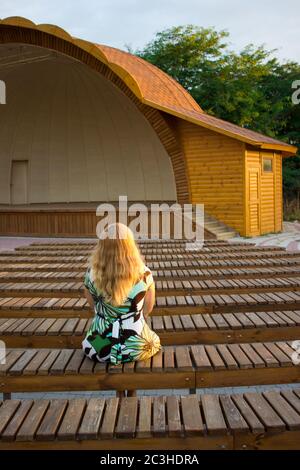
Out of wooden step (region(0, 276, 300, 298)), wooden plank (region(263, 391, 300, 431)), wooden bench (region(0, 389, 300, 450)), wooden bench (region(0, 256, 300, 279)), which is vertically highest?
wooden bench (region(0, 256, 300, 279))

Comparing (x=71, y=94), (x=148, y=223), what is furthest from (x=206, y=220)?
(x=71, y=94)

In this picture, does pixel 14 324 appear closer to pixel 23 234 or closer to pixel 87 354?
pixel 87 354

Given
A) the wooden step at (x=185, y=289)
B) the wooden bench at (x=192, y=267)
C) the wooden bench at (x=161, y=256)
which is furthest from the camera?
the wooden bench at (x=161, y=256)

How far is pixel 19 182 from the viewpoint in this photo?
23109mm

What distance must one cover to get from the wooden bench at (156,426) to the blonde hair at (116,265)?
89cm

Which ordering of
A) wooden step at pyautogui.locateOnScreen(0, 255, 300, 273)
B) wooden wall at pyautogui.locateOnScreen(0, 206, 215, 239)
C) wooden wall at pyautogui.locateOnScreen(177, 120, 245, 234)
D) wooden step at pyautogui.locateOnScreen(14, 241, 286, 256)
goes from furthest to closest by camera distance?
wooden wall at pyautogui.locateOnScreen(0, 206, 215, 239)
wooden wall at pyautogui.locateOnScreen(177, 120, 245, 234)
wooden step at pyautogui.locateOnScreen(14, 241, 286, 256)
wooden step at pyautogui.locateOnScreen(0, 255, 300, 273)

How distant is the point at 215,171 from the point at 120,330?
14111 mm

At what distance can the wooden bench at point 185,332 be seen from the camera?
4754mm

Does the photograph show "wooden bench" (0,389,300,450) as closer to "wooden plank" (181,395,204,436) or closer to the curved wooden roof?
"wooden plank" (181,395,204,436)

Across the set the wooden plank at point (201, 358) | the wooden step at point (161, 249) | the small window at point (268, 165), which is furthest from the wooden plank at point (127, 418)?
the small window at point (268, 165)

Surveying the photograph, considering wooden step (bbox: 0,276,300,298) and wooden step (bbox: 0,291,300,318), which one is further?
wooden step (bbox: 0,276,300,298)

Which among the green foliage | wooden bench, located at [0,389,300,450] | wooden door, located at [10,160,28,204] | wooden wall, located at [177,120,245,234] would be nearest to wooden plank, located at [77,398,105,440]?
wooden bench, located at [0,389,300,450]

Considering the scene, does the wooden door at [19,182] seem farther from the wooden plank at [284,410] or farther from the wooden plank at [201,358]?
the wooden plank at [284,410]

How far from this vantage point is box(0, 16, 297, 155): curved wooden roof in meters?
16.0
